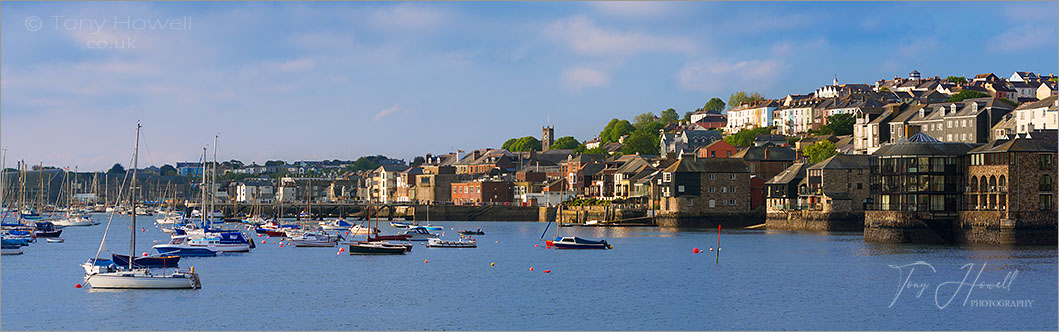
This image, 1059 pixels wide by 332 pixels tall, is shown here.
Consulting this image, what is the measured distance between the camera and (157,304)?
157 feet

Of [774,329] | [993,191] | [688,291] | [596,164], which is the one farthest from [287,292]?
[596,164]

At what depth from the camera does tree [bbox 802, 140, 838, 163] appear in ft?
458

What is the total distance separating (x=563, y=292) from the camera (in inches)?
2172

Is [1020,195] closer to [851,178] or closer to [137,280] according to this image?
[851,178]

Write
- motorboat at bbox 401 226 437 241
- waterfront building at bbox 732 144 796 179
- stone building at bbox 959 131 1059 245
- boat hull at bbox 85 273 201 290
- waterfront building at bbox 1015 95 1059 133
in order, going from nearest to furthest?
boat hull at bbox 85 273 201 290 → stone building at bbox 959 131 1059 245 → motorboat at bbox 401 226 437 241 → waterfront building at bbox 1015 95 1059 133 → waterfront building at bbox 732 144 796 179

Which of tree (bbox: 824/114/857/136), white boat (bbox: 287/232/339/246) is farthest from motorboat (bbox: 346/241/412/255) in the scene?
tree (bbox: 824/114/857/136)

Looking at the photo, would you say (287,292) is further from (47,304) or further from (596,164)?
(596,164)

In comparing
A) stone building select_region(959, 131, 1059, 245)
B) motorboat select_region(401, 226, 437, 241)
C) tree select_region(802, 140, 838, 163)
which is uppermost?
tree select_region(802, 140, 838, 163)

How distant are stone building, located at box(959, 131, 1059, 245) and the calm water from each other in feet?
8.14

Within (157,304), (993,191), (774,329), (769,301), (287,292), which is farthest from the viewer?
(993,191)

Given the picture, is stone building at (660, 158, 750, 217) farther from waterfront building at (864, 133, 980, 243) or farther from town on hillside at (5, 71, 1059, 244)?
waterfront building at (864, 133, 980, 243)

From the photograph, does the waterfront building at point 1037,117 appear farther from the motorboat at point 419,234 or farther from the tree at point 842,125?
the motorboat at point 419,234

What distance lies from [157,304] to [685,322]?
20.9m

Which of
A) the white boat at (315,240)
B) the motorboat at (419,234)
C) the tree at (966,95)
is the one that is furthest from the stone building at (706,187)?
the tree at (966,95)
